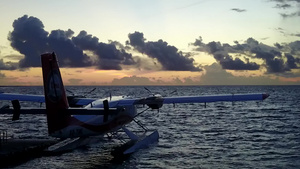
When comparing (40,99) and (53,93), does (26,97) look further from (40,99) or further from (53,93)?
(53,93)

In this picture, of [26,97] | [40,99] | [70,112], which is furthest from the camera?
[26,97]

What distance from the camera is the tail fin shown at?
17.5m

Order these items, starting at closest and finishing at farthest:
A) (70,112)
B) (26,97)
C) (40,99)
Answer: (70,112)
(40,99)
(26,97)

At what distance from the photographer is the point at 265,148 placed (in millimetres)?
26656

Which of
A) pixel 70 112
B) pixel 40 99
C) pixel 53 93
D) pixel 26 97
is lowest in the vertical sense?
pixel 70 112

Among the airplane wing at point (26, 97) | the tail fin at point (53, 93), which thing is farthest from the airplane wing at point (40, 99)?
the tail fin at point (53, 93)

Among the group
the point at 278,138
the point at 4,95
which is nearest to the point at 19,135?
the point at 4,95

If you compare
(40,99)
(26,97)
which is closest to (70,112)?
(40,99)

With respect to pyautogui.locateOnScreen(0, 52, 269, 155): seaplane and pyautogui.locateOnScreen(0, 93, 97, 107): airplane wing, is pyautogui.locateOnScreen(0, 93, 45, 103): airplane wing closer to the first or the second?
pyautogui.locateOnScreen(0, 93, 97, 107): airplane wing

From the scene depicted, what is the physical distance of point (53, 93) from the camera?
1780cm

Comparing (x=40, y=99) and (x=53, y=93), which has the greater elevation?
(x=53, y=93)

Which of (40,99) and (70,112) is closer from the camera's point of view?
(70,112)

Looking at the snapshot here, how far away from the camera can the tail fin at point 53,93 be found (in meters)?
17.5

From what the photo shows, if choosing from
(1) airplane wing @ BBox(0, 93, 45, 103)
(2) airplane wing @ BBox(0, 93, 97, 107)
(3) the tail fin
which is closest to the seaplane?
(3) the tail fin
